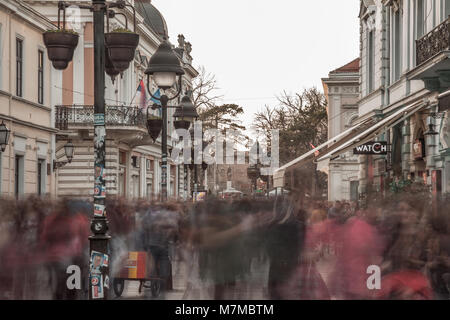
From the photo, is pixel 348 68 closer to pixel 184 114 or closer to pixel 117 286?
pixel 184 114

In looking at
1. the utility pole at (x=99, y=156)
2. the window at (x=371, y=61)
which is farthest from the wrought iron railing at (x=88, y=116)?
the utility pole at (x=99, y=156)

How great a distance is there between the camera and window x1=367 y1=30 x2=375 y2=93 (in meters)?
34.2

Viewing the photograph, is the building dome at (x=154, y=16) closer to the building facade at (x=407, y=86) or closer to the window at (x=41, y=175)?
the building facade at (x=407, y=86)

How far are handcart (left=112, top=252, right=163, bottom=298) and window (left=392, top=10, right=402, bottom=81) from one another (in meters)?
16.9

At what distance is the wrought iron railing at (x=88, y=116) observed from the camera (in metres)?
45.6

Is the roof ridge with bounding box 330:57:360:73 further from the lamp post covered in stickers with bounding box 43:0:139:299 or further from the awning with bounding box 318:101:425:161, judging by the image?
the lamp post covered in stickers with bounding box 43:0:139:299

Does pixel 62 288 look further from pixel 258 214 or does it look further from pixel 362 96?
pixel 362 96

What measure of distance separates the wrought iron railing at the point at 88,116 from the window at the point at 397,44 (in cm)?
1789

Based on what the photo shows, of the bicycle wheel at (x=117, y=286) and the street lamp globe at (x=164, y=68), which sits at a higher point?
the street lamp globe at (x=164, y=68)

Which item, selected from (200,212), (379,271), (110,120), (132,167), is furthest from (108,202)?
(132,167)

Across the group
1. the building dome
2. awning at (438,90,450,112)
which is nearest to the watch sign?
awning at (438,90,450,112)

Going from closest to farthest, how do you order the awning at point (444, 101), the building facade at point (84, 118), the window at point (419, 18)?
the awning at point (444, 101) < the window at point (419, 18) < the building facade at point (84, 118)

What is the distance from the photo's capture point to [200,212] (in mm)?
11914
